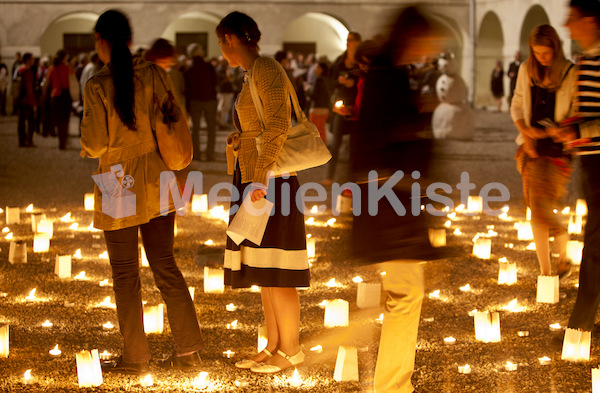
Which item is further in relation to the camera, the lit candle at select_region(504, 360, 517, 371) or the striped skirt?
the lit candle at select_region(504, 360, 517, 371)

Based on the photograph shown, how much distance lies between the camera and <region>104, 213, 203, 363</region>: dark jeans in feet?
13.9

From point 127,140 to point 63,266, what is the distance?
8.82 feet

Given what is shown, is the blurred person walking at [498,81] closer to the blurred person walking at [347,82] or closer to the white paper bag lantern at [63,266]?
the blurred person walking at [347,82]

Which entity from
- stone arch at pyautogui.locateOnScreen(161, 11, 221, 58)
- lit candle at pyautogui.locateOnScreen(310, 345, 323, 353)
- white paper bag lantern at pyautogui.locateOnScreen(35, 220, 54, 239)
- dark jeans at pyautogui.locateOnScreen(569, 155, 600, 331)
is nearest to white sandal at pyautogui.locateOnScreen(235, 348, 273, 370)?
lit candle at pyautogui.locateOnScreen(310, 345, 323, 353)

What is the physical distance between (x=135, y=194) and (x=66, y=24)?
118ft

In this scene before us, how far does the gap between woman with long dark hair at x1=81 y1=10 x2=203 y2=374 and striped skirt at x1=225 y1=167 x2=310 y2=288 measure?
397 millimetres

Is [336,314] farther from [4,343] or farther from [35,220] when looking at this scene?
[35,220]

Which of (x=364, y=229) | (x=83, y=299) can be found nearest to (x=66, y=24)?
(x=83, y=299)

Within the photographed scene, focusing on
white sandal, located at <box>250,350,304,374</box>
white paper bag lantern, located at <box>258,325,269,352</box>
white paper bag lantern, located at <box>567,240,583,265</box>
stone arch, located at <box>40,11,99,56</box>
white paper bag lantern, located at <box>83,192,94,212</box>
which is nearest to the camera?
white sandal, located at <box>250,350,304,374</box>

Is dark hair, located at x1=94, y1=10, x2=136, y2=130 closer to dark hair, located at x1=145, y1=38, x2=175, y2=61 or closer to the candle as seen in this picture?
the candle

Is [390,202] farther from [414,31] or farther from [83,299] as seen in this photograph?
[83,299]

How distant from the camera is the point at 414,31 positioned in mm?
3549

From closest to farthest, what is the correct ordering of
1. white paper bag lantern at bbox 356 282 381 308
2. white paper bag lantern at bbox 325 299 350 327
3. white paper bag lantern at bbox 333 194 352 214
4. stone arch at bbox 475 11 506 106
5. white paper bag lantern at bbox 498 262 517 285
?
white paper bag lantern at bbox 325 299 350 327 < white paper bag lantern at bbox 356 282 381 308 < white paper bag lantern at bbox 498 262 517 285 < white paper bag lantern at bbox 333 194 352 214 < stone arch at bbox 475 11 506 106

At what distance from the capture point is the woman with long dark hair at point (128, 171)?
13.4 ft
